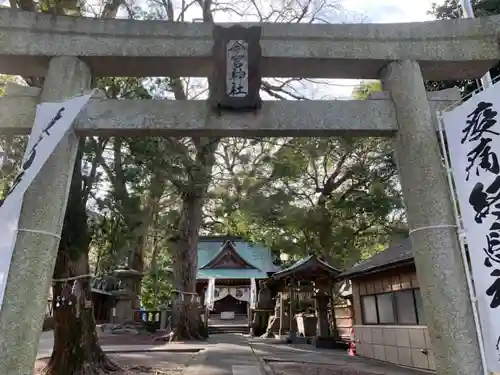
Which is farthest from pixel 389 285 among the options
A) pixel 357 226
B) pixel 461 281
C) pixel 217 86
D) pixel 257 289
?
pixel 257 289

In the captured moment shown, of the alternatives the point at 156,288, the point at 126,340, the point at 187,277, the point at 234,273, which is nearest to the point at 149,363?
the point at 187,277

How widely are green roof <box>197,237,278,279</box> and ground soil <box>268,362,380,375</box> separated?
12.5 meters

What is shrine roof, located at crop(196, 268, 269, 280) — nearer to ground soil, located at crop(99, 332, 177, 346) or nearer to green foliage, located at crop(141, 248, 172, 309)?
green foliage, located at crop(141, 248, 172, 309)

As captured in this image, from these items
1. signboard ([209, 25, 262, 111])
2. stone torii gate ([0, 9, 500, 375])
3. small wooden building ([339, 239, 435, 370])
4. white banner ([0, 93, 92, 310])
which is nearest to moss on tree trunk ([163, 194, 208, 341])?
small wooden building ([339, 239, 435, 370])

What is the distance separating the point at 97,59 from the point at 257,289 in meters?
18.9

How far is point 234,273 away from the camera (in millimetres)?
21938

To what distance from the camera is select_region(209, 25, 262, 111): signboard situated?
13.5 ft

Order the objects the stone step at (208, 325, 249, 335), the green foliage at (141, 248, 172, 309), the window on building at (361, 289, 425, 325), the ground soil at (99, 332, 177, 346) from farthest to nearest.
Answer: the green foliage at (141, 248, 172, 309) → the stone step at (208, 325, 249, 335) → the ground soil at (99, 332, 177, 346) → the window on building at (361, 289, 425, 325)

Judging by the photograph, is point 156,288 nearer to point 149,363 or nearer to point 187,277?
point 187,277

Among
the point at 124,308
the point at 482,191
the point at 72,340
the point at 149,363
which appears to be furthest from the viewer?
the point at 124,308

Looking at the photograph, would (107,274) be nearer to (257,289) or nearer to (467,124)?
(257,289)

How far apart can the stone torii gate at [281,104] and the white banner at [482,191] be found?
0.18 metres

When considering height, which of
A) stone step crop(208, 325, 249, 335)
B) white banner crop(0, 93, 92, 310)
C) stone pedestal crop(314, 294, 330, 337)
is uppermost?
white banner crop(0, 93, 92, 310)

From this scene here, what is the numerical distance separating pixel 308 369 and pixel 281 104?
6.21 m
